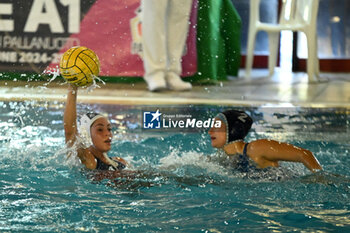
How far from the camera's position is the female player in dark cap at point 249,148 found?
3492 mm

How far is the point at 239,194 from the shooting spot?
339 cm

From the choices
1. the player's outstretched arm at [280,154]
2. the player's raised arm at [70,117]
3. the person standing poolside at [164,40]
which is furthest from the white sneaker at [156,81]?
the player's outstretched arm at [280,154]

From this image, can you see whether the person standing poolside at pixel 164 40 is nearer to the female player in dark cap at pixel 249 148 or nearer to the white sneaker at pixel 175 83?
the white sneaker at pixel 175 83

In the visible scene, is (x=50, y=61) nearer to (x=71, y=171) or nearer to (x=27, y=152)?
(x=27, y=152)

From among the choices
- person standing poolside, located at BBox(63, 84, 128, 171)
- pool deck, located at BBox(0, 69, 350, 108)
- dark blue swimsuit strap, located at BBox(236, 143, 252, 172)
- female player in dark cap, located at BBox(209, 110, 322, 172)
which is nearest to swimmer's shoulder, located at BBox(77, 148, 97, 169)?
person standing poolside, located at BBox(63, 84, 128, 171)

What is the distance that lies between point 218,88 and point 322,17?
2675 mm

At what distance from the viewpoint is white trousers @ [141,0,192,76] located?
16.4ft

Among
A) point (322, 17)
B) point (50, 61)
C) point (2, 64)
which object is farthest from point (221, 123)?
point (322, 17)

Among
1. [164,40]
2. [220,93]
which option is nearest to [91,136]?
[164,40]

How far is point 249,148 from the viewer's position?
369 centimetres

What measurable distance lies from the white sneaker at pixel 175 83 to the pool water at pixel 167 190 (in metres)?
0.35

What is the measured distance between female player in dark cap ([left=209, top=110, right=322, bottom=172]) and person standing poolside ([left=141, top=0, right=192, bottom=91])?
1.37 metres

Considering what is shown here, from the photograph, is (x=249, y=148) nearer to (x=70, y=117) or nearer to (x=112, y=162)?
(x=112, y=162)

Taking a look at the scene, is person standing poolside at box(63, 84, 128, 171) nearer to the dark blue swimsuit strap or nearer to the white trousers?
the dark blue swimsuit strap
